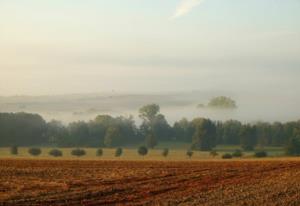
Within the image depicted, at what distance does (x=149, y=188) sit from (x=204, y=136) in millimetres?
65359

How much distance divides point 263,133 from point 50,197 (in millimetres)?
75679

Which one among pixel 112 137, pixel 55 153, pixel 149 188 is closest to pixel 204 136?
pixel 112 137

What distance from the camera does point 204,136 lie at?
309 feet

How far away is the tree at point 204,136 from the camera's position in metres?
93.7

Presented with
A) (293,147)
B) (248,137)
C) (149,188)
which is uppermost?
(248,137)

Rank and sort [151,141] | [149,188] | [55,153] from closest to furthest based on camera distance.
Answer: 1. [149,188]
2. [55,153]
3. [151,141]

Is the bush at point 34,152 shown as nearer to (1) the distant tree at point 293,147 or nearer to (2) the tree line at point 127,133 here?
(2) the tree line at point 127,133

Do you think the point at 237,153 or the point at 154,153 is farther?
the point at 154,153

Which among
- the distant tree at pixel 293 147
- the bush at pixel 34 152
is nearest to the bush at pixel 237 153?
Answer: the distant tree at pixel 293 147

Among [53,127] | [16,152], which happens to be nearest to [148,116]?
[53,127]

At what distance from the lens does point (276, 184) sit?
31.5 metres

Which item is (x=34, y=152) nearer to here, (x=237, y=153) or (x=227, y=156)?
(x=227, y=156)

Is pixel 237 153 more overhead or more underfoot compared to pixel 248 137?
more underfoot

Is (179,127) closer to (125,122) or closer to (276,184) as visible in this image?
(125,122)
